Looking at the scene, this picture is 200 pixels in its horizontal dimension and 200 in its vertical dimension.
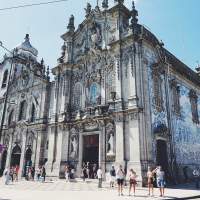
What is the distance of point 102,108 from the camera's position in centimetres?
2141

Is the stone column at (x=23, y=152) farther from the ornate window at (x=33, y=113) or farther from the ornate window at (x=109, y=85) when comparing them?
the ornate window at (x=109, y=85)

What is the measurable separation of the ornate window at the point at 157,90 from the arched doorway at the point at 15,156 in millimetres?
16749

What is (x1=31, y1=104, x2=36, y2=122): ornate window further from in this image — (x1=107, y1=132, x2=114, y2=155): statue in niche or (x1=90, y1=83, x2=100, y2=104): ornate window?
(x1=107, y1=132, x2=114, y2=155): statue in niche

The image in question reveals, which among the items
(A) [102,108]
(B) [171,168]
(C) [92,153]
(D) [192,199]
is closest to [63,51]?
(A) [102,108]

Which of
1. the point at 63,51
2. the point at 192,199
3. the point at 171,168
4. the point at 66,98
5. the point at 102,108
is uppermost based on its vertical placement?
the point at 63,51

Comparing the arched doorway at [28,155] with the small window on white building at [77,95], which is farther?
the arched doorway at [28,155]

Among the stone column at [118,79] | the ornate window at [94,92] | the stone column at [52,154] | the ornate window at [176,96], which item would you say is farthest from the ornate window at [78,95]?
the ornate window at [176,96]

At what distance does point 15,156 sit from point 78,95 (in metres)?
10.9

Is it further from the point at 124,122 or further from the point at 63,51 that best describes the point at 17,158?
the point at 124,122

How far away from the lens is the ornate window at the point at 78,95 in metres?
24.4

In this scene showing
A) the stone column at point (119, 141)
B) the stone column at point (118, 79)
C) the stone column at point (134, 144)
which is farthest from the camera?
the stone column at point (118, 79)

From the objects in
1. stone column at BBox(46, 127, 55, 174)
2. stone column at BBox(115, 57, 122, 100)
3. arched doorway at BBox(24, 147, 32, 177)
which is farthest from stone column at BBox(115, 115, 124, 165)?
arched doorway at BBox(24, 147, 32, 177)

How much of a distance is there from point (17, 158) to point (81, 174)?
10413 mm

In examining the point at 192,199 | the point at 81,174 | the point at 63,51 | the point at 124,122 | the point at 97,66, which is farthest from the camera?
the point at 63,51
